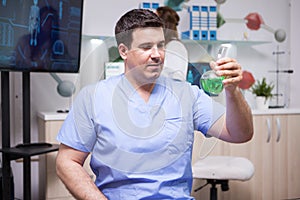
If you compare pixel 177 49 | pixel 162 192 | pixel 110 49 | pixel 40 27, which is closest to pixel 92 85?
pixel 110 49

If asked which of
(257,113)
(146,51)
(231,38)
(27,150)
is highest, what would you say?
(231,38)

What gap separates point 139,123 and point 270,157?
2.26 m

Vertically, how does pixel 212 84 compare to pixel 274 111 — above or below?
above

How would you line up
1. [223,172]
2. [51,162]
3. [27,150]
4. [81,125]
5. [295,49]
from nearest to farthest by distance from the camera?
[81,125] → [27,150] → [223,172] → [51,162] → [295,49]

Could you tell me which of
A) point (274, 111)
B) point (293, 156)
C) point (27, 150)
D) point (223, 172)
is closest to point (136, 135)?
point (27, 150)

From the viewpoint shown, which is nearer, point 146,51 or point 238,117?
point 146,51

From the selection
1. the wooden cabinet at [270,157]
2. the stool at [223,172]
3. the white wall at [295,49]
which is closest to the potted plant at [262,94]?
the wooden cabinet at [270,157]

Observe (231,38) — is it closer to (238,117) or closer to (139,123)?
(238,117)

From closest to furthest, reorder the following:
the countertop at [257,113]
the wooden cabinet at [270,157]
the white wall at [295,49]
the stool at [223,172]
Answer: the stool at [223,172] < the countertop at [257,113] < the wooden cabinet at [270,157] < the white wall at [295,49]

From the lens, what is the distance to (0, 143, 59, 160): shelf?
204 cm

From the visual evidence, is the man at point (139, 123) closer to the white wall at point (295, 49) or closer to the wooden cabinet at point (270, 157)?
the wooden cabinet at point (270, 157)

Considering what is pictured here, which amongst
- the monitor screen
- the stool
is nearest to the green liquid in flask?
the monitor screen

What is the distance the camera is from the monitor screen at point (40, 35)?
1975 millimetres

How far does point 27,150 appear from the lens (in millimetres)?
2113
